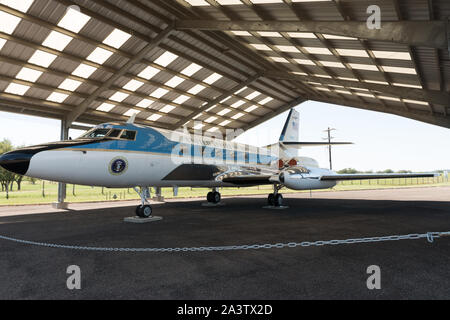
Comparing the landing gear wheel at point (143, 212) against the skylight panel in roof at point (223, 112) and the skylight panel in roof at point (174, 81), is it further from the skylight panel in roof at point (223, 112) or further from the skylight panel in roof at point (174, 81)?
the skylight panel in roof at point (223, 112)

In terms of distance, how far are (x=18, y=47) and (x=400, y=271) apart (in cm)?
1720

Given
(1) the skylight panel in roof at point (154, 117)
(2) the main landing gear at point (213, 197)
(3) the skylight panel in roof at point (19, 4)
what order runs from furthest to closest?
(1) the skylight panel in roof at point (154, 117), (2) the main landing gear at point (213, 197), (3) the skylight panel in roof at point (19, 4)

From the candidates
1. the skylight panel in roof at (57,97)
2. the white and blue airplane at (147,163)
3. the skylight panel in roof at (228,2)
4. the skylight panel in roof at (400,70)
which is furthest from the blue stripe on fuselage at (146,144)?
the skylight panel in roof at (57,97)

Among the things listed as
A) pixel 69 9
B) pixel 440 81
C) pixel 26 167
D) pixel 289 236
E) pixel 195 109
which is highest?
pixel 69 9

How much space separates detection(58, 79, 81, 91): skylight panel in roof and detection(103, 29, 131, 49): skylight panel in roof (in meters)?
3.85

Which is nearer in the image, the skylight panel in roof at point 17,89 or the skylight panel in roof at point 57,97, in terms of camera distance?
the skylight panel in roof at point 17,89

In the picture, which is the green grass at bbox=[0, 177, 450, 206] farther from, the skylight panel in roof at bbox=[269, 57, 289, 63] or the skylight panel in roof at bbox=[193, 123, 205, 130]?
the skylight panel in roof at bbox=[269, 57, 289, 63]

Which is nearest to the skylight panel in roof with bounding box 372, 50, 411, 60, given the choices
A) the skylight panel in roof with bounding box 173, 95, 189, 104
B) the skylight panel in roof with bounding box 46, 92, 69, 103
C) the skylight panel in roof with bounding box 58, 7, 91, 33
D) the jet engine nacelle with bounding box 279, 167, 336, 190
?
the jet engine nacelle with bounding box 279, 167, 336, 190

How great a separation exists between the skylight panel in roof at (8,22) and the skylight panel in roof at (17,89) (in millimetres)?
3895

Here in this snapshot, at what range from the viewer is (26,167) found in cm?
720

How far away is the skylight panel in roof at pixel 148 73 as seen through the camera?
677 inches

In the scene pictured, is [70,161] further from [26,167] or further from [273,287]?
[273,287]

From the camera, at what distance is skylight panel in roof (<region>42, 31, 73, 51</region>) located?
12750mm
